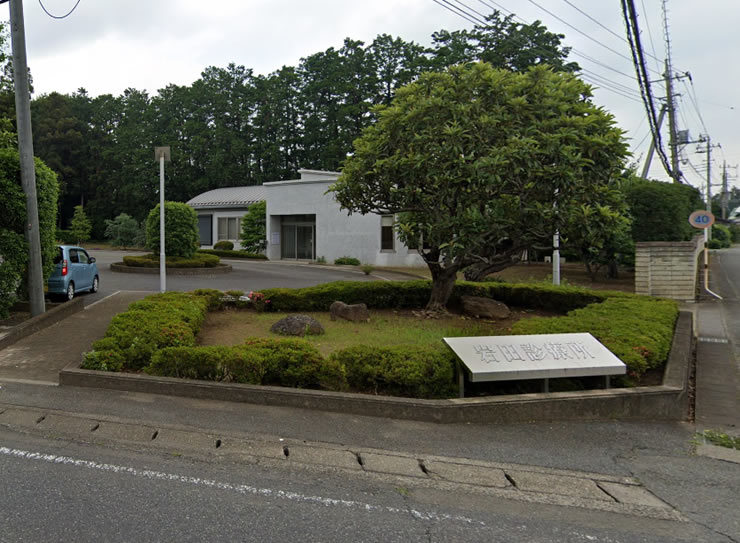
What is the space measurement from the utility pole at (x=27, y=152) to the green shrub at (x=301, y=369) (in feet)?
20.4

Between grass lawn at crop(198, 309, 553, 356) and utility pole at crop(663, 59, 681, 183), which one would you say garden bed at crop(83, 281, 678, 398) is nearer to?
grass lawn at crop(198, 309, 553, 356)

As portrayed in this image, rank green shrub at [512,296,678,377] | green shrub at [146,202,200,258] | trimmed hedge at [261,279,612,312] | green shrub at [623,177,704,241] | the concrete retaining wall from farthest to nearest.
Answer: green shrub at [146,202,200,258] → green shrub at [623,177,704,241] → trimmed hedge at [261,279,612,312] → green shrub at [512,296,678,377] → the concrete retaining wall

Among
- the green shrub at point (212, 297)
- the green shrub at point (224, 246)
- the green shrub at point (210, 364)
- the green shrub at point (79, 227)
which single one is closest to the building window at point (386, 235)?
the green shrub at point (224, 246)

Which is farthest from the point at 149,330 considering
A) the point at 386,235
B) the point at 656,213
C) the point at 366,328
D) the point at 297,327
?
the point at 386,235

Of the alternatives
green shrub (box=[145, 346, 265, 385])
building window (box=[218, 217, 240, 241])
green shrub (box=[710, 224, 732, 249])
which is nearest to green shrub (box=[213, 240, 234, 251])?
building window (box=[218, 217, 240, 241])

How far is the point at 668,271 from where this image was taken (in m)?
14.7

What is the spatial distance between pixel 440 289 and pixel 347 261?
49.7ft

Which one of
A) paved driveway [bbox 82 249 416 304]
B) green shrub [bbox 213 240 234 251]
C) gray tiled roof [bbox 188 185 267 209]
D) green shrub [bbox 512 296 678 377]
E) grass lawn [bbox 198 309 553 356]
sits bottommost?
grass lawn [bbox 198 309 553 356]

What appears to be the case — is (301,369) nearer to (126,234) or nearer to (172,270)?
(172,270)

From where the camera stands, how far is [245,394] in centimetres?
586

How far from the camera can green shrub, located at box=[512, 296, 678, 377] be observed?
6625 mm

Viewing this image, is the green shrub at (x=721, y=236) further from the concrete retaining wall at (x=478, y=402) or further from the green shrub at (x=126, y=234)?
the concrete retaining wall at (x=478, y=402)

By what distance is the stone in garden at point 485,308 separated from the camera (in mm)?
10188

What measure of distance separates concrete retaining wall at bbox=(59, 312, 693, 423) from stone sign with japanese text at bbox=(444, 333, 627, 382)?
0.25 metres
